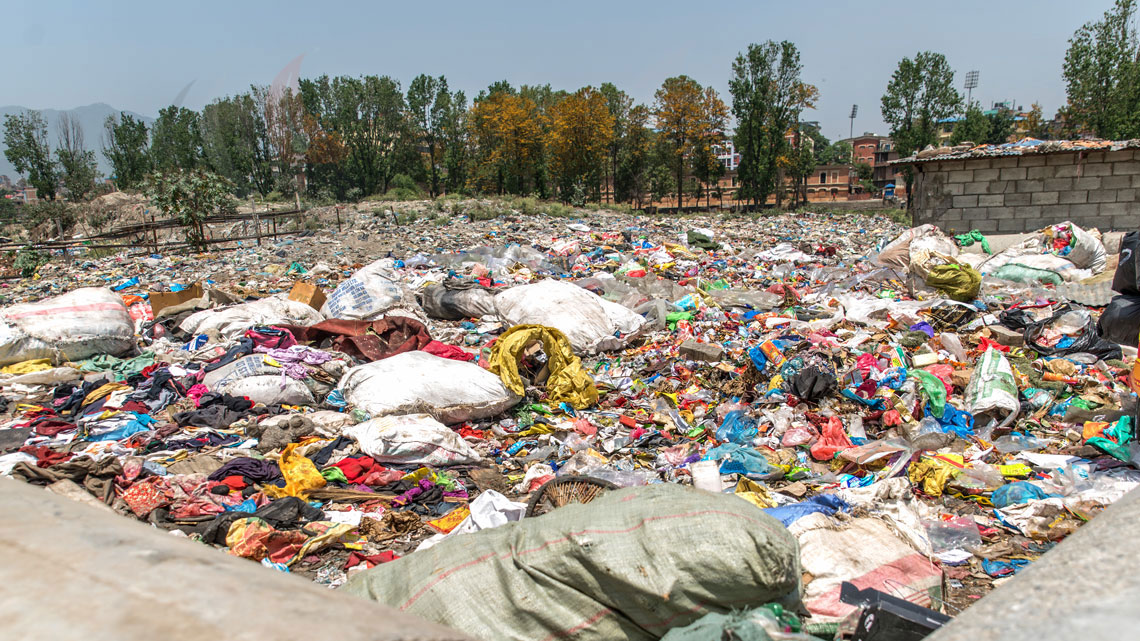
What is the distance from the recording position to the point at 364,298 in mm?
6180

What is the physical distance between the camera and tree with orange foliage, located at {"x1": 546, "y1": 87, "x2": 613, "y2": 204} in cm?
2841

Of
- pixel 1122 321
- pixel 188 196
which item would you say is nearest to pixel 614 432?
pixel 1122 321

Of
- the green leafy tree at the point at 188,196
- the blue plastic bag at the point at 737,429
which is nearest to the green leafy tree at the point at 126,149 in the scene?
the green leafy tree at the point at 188,196

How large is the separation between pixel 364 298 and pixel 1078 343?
5.97 meters

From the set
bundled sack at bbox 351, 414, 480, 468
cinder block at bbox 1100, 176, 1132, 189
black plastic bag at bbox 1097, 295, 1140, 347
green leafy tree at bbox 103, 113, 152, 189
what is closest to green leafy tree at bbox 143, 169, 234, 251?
bundled sack at bbox 351, 414, 480, 468

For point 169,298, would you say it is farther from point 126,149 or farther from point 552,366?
point 126,149

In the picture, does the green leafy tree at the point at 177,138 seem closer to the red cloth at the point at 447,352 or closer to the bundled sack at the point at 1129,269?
the red cloth at the point at 447,352

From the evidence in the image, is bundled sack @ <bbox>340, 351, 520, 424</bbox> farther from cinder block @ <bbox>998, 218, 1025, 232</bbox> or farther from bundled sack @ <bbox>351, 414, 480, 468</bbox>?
cinder block @ <bbox>998, 218, 1025, 232</bbox>

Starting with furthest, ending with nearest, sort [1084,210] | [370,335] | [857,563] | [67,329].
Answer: [1084,210] < [370,335] < [67,329] < [857,563]

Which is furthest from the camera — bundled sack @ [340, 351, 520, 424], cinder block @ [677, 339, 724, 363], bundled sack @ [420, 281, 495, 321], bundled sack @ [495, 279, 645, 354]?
bundled sack @ [420, 281, 495, 321]

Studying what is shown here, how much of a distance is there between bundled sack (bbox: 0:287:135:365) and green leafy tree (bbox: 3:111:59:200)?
3294 cm

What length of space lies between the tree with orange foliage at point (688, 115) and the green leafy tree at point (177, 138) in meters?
24.6

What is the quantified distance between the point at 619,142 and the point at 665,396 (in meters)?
28.4

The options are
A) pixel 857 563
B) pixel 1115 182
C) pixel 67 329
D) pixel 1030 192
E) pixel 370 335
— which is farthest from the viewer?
pixel 1030 192
